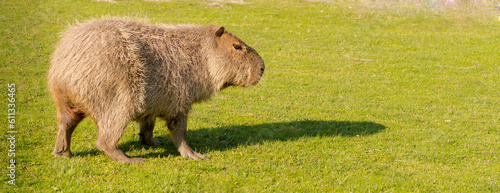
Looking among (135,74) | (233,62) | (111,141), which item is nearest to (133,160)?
(111,141)

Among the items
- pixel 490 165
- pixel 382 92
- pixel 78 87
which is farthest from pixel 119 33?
pixel 382 92

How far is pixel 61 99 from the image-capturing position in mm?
5105

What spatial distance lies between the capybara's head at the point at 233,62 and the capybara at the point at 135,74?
0.04 feet

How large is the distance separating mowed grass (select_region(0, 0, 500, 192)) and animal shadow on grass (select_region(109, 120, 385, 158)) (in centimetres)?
3

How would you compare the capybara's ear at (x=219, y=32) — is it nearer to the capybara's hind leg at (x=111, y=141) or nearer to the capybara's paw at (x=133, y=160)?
the capybara's hind leg at (x=111, y=141)

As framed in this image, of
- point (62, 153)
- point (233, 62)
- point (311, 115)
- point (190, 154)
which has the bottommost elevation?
point (311, 115)

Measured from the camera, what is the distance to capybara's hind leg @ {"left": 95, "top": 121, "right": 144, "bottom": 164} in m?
5.12

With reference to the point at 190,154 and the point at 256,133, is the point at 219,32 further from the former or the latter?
the point at 256,133

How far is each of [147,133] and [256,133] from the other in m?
1.80

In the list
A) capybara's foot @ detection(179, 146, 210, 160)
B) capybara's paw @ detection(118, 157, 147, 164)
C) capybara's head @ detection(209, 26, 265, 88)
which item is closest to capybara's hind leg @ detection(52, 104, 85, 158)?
capybara's paw @ detection(118, 157, 147, 164)

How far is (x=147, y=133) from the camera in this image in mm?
6219

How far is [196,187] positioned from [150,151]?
145cm

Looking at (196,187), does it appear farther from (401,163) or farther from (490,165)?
(490,165)

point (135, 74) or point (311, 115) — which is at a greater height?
point (135, 74)
